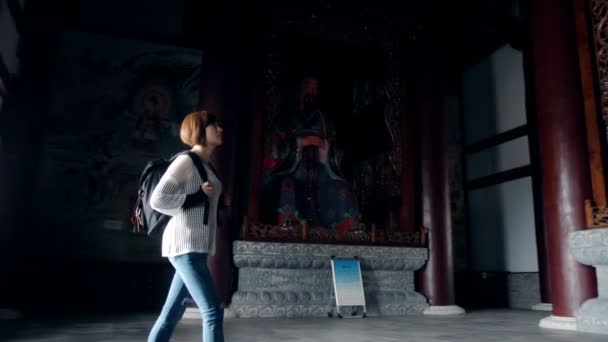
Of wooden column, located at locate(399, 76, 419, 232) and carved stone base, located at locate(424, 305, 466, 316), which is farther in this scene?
wooden column, located at locate(399, 76, 419, 232)

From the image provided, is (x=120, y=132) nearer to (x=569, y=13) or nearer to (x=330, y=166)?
(x=330, y=166)

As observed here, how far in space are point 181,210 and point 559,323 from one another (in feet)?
12.2

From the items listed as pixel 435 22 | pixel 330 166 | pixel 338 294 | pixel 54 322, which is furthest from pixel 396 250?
pixel 54 322

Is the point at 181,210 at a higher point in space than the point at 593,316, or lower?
higher

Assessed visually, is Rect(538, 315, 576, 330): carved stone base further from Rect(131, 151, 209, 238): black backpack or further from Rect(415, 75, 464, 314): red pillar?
Rect(131, 151, 209, 238): black backpack

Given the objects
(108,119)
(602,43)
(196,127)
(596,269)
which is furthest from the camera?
(108,119)

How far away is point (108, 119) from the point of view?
725 cm

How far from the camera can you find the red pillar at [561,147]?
162 inches

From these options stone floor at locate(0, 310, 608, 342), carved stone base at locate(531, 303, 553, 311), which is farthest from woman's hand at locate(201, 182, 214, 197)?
carved stone base at locate(531, 303, 553, 311)

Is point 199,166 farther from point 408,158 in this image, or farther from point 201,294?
point 408,158

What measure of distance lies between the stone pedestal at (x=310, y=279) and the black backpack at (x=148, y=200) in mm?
3188

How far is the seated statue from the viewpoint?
6.37 meters

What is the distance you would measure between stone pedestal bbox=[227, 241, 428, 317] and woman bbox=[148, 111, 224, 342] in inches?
124

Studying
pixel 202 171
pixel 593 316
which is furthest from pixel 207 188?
pixel 593 316
